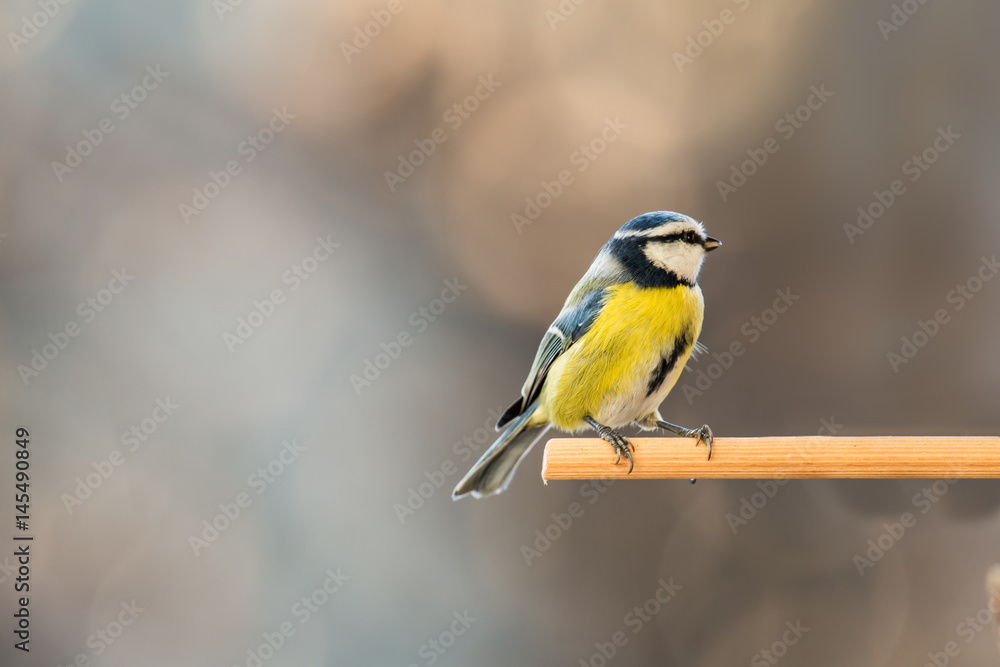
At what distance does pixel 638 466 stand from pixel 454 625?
2.95 feet

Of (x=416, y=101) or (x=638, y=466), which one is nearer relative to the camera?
(x=638, y=466)

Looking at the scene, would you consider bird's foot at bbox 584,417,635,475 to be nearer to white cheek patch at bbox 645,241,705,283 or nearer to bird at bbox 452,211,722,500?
bird at bbox 452,211,722,500

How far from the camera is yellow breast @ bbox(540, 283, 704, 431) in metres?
1.06

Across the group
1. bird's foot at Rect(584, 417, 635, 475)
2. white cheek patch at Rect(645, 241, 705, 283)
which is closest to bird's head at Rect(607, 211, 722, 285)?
white cheek patch at Rect(645, 241, 705, 283)

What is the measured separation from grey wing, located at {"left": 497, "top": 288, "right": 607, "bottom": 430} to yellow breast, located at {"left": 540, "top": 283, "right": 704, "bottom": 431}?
0.04 feet

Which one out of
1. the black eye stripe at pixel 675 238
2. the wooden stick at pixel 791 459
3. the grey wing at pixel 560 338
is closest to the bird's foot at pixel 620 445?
the wooden stick at pixel 791 459

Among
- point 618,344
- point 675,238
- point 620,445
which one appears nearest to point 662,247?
point 675,238

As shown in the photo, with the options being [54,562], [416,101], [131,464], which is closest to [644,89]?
[416,101]

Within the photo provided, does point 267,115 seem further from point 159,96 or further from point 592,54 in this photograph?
point 592,54

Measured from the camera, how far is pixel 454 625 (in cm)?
166

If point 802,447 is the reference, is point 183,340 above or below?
below

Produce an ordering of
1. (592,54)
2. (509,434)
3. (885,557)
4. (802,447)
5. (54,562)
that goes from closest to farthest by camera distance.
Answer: (802,447)
(509,434)
(54,562)
(885,557)
(592,54)

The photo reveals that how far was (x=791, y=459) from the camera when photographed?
3.00 feet

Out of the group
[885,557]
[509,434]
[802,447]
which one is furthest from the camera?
[885,557]
